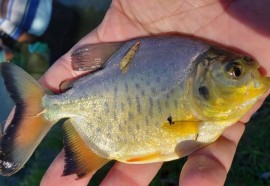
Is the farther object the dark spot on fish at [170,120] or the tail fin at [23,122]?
the tail fin at [23,122]

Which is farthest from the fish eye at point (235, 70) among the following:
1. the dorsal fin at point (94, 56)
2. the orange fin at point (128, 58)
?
the dorsal fin at point (94, 56)

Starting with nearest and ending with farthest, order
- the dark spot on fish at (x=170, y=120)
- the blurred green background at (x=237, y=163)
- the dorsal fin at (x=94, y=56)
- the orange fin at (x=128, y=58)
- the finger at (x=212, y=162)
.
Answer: the finger at (x=212, y=162) → the dark spot on fish at (x=170, y=120) → the orange fin at (x=128, y=58) → the dorsal fin at (x=94, y=56) → the blurred green background at (x=237, y=163)

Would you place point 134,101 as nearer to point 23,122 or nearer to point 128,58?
point 128,58

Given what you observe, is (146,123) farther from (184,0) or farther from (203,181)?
(184,0)

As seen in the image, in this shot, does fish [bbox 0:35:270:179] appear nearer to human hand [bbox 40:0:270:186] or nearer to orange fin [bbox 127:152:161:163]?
orange fin [bbox 127:152:161:163]

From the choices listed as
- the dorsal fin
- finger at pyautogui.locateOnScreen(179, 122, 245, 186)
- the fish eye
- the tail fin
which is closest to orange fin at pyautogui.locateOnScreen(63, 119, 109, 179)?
the tail fin

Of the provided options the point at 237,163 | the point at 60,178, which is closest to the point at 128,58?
the point at 60,178

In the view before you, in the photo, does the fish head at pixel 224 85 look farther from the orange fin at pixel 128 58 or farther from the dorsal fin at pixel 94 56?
the dorsal fin at pixel 94 56
